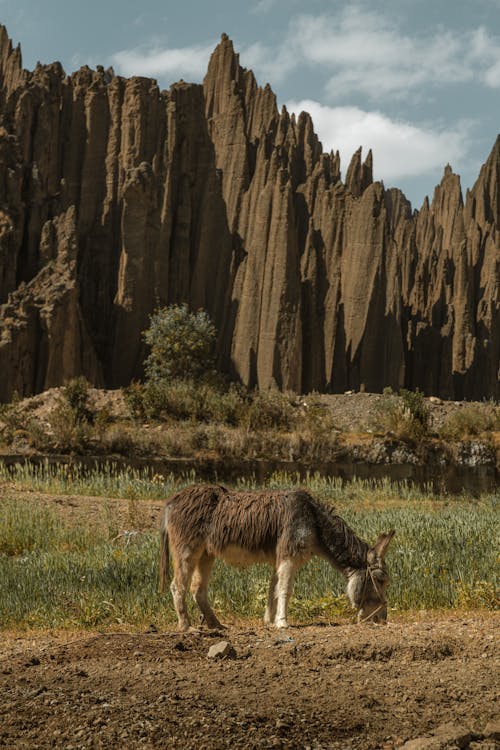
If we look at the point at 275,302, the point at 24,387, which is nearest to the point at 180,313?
the point at 275,302

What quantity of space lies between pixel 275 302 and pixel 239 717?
45520mm

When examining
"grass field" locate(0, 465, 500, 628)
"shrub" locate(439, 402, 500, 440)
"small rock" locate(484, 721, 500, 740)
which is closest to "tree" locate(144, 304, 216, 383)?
"shrub" locate(439, 402, 500, 440)

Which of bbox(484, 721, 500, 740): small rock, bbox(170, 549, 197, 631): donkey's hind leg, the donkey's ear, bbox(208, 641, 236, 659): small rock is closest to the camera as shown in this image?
bbox(484, 721, 500, 740): small rock

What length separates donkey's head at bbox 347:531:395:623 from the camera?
8.83 m

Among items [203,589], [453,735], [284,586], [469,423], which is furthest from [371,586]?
[469,423]

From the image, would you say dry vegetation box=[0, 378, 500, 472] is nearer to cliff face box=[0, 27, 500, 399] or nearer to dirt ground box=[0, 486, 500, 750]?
cliff face box=[0, 27, 500, 399]

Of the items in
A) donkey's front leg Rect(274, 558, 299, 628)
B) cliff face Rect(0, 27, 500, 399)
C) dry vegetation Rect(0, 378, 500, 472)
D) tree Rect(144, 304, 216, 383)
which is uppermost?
cliff face Rect(0, 27, 500, 399)

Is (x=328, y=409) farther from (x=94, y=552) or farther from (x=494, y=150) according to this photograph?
(x=494, y=150)

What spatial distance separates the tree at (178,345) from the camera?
49.7 m

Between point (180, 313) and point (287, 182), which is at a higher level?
point (287, 182)

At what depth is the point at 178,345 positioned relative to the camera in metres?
49.4

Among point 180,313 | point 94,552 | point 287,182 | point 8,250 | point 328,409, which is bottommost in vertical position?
point 94,552

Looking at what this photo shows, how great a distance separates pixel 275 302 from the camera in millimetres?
51094

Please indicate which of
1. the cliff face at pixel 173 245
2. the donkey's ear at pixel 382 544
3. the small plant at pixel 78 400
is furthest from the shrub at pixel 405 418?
the donkey's ear at pixel 382 544
